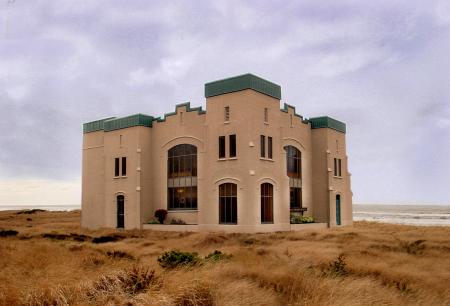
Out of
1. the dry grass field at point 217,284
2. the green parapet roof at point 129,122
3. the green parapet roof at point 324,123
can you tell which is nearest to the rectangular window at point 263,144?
the green parapet roof at point 324,123

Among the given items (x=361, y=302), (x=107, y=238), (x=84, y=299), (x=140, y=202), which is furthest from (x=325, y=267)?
(x=140, y=202)

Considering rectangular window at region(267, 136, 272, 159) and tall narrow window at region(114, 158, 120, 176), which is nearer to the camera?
rectangular window at region(267, 136, 272, 159)

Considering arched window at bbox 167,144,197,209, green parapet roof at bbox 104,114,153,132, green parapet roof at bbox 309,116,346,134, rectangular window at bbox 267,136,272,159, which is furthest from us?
green parapet roof at bbox 309,116,346,134

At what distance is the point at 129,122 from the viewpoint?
1570 inches

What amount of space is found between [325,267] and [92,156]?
3473 centimetres

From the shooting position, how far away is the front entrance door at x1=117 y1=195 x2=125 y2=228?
40.2m

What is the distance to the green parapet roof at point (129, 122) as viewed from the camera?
39.2 meters

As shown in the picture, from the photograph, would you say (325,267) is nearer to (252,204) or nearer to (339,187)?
(252,204)

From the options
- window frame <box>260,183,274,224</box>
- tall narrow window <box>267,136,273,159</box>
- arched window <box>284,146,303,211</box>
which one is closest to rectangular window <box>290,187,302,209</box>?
arched window <box>284,146,303,211</box>

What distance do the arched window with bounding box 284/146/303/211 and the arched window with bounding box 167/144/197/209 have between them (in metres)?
8.34

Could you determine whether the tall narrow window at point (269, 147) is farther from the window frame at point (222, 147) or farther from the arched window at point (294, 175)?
the arched window at point (294, 175)

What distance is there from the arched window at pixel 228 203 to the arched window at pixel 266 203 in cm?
216

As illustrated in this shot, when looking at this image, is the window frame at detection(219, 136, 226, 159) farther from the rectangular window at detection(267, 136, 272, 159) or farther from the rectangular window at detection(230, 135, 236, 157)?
the rectangular window at detection(267, 136, 272, 159)

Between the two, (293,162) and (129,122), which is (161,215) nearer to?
(129,122)
